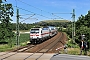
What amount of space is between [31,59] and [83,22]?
149ft

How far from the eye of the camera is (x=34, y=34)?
1574 inches

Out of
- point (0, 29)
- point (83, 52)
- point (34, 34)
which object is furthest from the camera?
point (0, 29)

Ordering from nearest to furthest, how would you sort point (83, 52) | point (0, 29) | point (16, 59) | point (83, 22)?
1. point (16, 59)
2. point (83, 52)
3. point (0, 29)
4. point (83, 22)

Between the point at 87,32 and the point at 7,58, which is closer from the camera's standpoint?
the point at 7,58

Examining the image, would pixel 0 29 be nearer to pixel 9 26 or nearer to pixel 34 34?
pixel 9 26

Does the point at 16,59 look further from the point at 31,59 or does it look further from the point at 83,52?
the point at 83,52

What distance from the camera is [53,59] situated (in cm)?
2183

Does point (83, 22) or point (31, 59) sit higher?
point (83, 22)

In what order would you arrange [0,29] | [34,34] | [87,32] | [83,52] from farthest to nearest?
1. [87,32]
2. [0,29]
3. [34,34]
4. [83,52]

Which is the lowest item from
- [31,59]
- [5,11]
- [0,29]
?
[31,59]

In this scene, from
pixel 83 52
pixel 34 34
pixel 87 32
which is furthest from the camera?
pixel 87 32

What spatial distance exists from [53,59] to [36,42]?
2055cm

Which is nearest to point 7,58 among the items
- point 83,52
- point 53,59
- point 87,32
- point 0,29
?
point 53,59

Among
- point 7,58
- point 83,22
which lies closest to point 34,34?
point 7,58
